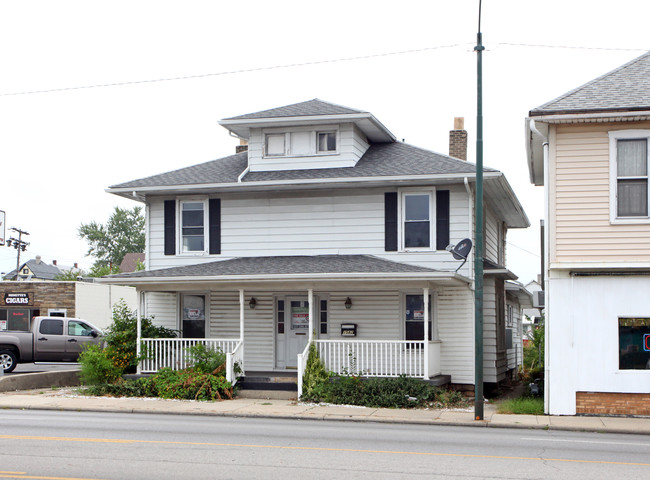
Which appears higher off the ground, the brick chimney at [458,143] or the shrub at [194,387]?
the brick chimney at [458,143]

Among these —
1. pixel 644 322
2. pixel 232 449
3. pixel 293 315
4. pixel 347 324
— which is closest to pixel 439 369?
pixel 347 324

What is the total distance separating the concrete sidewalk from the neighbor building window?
1132mm

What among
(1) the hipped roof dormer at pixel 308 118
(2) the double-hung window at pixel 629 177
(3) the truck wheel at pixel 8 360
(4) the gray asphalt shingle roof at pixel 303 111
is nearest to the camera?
(2) the double-hung window at pixel 629 177

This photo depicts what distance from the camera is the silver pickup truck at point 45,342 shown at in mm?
26047

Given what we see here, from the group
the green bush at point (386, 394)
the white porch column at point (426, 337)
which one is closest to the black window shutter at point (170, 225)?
the green bush at point (386, 394)

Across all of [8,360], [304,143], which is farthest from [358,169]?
[8,360]

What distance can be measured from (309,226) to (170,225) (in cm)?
410

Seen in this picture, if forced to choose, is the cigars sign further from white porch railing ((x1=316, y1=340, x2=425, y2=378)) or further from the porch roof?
white porch railing ((x1=316, y1=340, x2=425, y2=378))

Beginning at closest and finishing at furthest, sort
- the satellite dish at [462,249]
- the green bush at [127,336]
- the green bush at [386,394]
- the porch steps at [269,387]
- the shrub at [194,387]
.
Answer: the green bush at [386,394], the shrub at [194,387], the satellite dish at [462,249], the porch steps at [269,387], the green bush at [127,336]

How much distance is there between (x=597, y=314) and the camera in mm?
16672

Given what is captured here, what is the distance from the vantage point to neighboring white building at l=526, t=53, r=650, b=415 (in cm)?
1644

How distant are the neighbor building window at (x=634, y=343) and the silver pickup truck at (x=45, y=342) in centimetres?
1687

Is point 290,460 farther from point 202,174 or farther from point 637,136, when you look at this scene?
point 202,174

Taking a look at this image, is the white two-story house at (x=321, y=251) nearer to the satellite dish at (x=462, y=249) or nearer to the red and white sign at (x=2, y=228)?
the satellite dish at (x=462, y=249)
